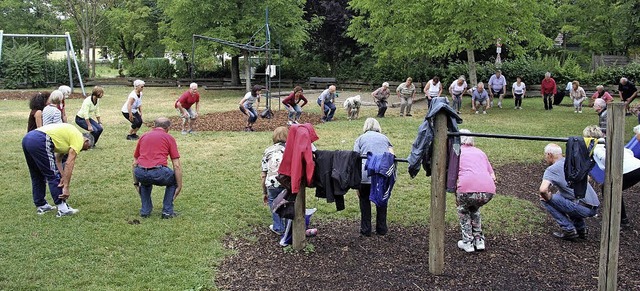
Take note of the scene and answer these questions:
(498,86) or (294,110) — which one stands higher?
(498,86)

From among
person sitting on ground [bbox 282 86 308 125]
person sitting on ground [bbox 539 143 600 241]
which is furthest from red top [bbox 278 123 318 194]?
person sitting on ground [bbox 282 86 308 125]

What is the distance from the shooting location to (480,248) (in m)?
6.57

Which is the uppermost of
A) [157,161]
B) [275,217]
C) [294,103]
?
[294,103]

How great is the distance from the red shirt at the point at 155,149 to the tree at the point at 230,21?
67.1 ft

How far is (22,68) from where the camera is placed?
31.6 m

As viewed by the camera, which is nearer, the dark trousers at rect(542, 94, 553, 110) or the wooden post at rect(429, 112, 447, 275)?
the wooden post at rect(429, 112, 447, 275)

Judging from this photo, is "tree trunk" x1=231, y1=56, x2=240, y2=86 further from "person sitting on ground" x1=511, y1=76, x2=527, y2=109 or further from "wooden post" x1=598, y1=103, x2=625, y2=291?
"wooden post" x1=598, y1=103, x2=625, y2=291

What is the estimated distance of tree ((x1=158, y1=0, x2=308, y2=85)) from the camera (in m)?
27.5

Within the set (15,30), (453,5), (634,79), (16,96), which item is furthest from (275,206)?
(15,30)

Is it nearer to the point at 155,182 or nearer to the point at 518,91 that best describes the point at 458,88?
the point at 518,91

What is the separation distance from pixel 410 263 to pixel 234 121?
13.0m

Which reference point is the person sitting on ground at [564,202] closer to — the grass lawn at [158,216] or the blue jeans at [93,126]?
the grass lawn at [158,216]

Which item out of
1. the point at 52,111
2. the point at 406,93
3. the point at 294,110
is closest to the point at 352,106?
the point at 294,110

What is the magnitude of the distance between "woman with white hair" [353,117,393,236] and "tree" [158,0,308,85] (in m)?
21.2
